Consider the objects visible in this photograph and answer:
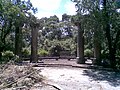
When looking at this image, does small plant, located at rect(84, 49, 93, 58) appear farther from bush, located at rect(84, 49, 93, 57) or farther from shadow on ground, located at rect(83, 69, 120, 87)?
shadow on ground, located at rect(83, 69, 120, 87)

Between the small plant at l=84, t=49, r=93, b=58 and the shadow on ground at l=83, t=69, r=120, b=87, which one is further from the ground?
the small plant at l=84, t=49, r=93, b=58

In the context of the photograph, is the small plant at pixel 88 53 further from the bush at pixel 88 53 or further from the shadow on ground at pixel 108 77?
the shadow on ground at pixel 108 77

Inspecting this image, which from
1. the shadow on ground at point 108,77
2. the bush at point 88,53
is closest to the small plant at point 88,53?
the bush at point 88,53

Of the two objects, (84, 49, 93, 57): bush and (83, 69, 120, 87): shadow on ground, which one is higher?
(84, 49, 93, 57): bush

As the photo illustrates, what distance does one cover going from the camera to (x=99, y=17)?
57.3 feet

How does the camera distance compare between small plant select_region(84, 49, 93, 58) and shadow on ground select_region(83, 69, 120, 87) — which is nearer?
shadow on ground select_region(83, 69, 120, 87)

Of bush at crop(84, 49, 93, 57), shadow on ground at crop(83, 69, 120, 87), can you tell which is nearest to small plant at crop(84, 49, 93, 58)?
bush at crop(84, 49, 93, 57)

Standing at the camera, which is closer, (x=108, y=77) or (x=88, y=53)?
(x=108, y=77)

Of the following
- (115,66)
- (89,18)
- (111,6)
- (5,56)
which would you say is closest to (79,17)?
(89,18)

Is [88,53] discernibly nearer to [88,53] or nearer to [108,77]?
[88,53]

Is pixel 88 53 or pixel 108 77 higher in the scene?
pixel 88 53

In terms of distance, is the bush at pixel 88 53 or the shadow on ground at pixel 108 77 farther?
the bush at pixel 88 53

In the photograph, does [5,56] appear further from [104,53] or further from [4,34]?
[104,53]

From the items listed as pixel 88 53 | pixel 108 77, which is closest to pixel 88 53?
pixel 88 53
